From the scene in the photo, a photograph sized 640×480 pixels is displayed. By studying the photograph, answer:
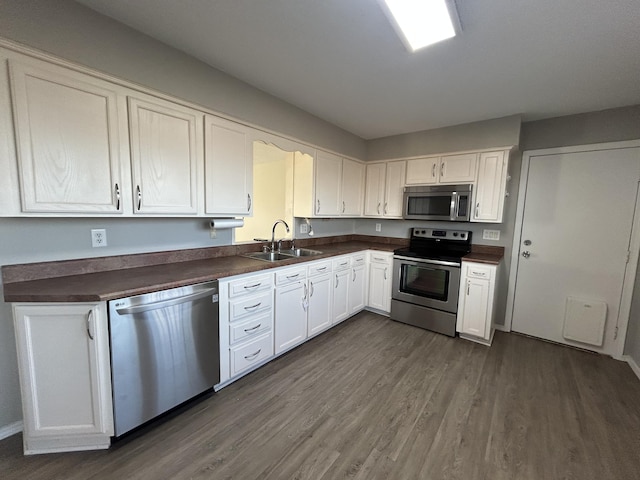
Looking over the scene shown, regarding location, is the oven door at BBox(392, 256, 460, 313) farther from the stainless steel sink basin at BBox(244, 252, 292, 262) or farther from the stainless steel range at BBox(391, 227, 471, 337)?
the stainless steel sink basin at BBox(244, 252, 292, 262)

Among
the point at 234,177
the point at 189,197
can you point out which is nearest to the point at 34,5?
Answer: the point at 189,197

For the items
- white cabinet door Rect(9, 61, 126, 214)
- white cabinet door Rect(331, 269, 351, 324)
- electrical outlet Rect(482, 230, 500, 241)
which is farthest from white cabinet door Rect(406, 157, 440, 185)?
white cabinet door Rect(9, 61, 126, 214)

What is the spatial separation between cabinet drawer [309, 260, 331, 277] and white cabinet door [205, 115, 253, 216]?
0.84m

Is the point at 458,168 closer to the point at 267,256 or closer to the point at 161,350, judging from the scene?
the point at 267,256

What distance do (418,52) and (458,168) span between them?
1.72 metres

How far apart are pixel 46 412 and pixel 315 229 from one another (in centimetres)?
289

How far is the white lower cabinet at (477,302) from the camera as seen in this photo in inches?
110

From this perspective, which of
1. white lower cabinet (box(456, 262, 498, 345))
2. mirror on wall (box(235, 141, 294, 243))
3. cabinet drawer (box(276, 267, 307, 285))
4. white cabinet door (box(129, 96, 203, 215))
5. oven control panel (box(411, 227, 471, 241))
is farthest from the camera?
mirror on wall (box(235, 141, 294, 243))

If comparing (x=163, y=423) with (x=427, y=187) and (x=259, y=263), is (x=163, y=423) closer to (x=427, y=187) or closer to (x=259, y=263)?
(x=259, y=263)

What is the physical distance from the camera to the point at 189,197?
6.67 feet

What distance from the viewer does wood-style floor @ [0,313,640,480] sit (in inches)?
56.4

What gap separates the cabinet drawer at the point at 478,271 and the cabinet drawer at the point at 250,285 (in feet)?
7.06

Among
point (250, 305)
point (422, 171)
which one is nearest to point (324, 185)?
point (422, 171)

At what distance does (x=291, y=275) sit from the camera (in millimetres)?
2475
